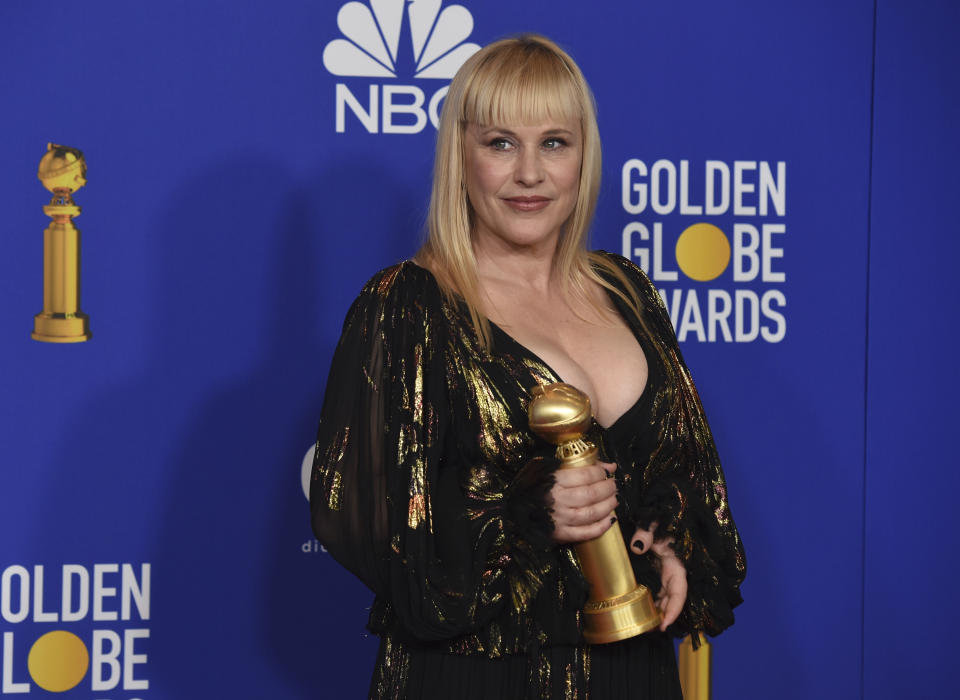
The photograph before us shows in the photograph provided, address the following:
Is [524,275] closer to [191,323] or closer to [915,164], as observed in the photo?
[191,323]

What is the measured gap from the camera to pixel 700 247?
2.67 meters

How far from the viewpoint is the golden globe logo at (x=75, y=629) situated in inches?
97.8

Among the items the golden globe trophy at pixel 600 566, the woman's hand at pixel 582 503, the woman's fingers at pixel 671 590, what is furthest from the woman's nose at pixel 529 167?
the woman's fingers at pixel 671 590

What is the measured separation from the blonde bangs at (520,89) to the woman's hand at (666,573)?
2.04 feet

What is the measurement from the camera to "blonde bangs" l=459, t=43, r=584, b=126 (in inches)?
67.6

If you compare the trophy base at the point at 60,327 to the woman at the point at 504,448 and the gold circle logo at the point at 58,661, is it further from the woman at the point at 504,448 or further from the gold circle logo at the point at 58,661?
the woman at the point at 504,448

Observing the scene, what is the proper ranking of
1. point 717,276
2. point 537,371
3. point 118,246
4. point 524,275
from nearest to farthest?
point 537,371
point 524,275
point 118,246
point 717,276

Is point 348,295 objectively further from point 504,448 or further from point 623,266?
point 504,448

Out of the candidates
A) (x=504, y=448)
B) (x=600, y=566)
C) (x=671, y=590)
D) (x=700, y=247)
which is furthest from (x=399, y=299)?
(x=700, y=247)

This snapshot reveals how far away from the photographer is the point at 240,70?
98.4 inches

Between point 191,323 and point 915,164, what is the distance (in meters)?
1.69

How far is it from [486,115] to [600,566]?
668mm

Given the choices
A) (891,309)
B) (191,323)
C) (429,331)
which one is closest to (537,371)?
(429,331)

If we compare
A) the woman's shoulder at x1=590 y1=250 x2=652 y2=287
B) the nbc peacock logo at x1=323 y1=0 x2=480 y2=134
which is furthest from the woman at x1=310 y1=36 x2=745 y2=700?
the nbc peacock logo at x1=323 y1=0 x2=480 y2=134
